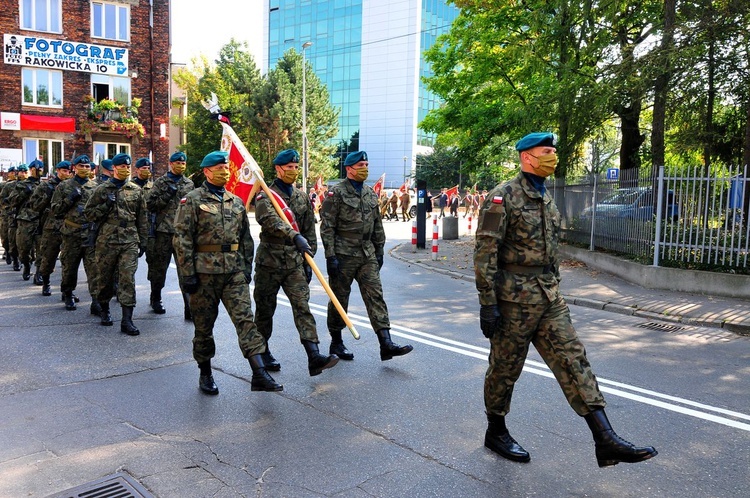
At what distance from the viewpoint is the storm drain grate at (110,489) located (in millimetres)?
3312

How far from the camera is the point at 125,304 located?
716 cm

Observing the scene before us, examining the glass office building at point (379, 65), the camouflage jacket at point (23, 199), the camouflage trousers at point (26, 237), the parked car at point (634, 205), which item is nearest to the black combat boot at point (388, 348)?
the parked car at point (634, 205)

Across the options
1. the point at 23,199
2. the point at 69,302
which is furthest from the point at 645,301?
the point at 23,199

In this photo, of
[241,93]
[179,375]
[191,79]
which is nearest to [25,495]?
[179,375]

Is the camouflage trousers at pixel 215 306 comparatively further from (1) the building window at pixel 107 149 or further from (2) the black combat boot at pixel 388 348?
(1) the building window at pixel 107 149

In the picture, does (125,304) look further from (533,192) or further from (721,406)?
(721,406)

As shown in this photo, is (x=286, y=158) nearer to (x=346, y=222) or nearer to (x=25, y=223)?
(x=346, y=222)

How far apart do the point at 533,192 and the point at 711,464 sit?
204cm

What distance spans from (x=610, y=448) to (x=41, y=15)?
1337 inches

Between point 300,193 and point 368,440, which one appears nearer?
point 368,440

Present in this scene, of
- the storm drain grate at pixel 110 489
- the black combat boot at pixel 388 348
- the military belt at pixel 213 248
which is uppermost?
the military belt at pixel 213 248

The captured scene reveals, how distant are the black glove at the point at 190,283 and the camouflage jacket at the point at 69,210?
4.18 meters

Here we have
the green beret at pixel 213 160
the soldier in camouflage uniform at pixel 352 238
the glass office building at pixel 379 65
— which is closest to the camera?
the green beret at pixel 213 160

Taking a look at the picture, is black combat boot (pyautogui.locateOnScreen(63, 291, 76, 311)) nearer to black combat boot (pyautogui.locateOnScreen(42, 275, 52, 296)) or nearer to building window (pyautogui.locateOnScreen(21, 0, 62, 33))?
black combat boot (pyautogui.locateOnScreen(42, 275, 52, 296))
